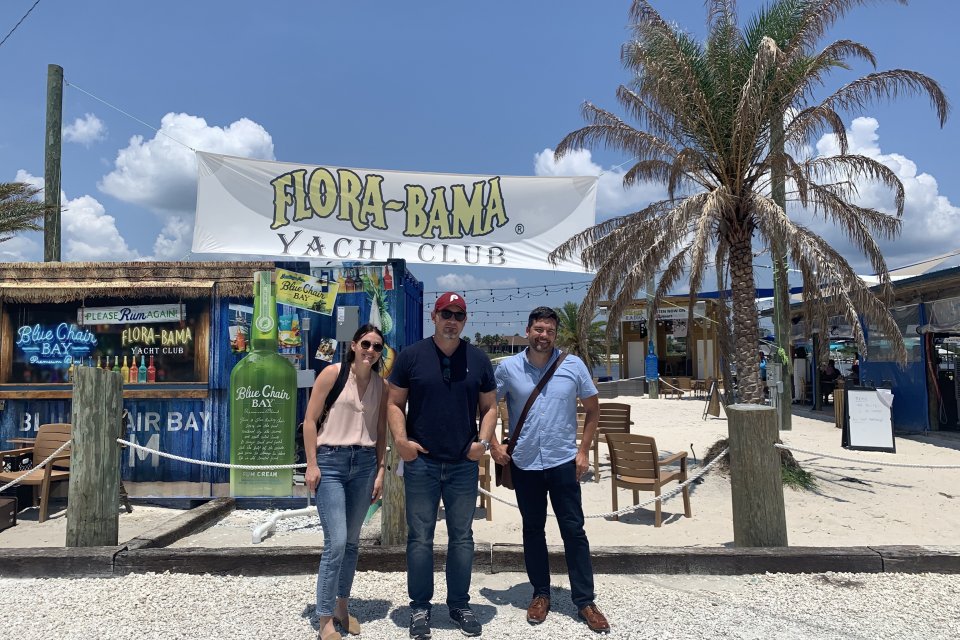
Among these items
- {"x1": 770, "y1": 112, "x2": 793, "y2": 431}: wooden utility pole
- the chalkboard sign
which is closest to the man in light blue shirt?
{"x1": 770, "y1": 112, "x2": 793, "y2": 431}: wooden utility pole

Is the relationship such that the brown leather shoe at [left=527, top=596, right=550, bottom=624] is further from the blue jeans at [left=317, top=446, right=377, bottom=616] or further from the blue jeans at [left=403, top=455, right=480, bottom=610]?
the blue jeans at [left=317, top=446, right=377, bottom=616]

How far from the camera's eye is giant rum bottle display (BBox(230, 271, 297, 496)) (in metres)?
5.85

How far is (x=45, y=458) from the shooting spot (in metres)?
5.90

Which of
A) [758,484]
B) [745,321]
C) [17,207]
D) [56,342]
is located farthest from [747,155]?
[17,207]

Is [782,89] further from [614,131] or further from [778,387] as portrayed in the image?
[778,387]

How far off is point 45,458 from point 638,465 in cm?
566

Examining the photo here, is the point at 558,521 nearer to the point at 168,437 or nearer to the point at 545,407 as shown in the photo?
the point at 545,407

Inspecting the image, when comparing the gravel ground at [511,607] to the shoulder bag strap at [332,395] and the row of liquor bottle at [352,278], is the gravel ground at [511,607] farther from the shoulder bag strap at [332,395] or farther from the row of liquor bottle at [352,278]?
the row of liquor bottle at [352,278]

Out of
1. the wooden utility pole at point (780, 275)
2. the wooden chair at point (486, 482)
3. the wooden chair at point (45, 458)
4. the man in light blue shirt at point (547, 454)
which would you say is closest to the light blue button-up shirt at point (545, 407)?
the man in light blue shirt at point (547, 454)

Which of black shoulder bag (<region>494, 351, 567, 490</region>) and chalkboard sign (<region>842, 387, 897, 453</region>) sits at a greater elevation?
black shoulder bag (<region>494, 351, 567, 490</region>)

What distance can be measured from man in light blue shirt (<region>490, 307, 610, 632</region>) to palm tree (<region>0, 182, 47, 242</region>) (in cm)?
956

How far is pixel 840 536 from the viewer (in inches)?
208

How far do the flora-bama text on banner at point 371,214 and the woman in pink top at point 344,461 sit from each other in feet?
14.4

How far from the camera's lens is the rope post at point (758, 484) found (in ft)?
13.2
